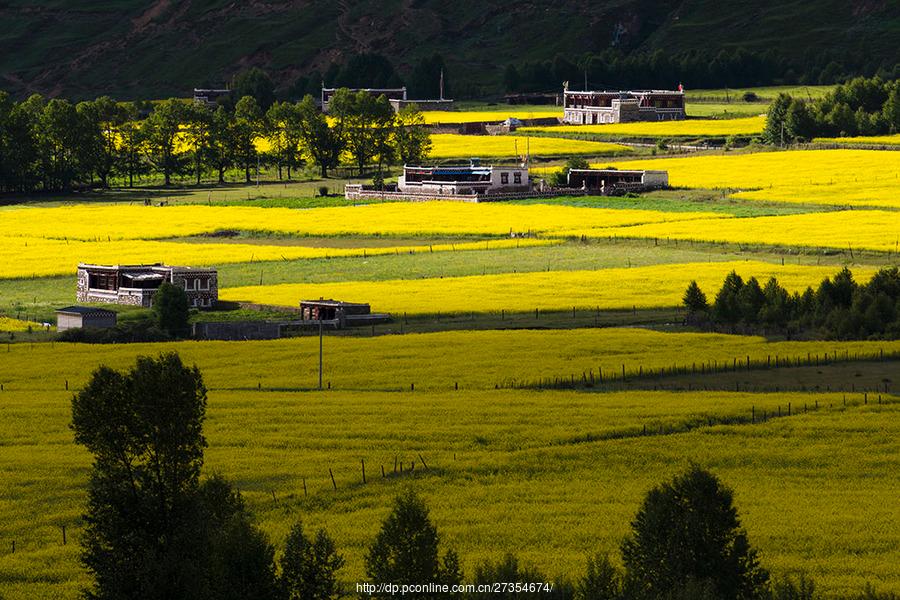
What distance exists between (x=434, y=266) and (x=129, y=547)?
6474 centimetres

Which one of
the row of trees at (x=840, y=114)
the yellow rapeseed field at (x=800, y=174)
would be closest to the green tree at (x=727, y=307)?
the yellow rapeseed field at (x=800, y=174)

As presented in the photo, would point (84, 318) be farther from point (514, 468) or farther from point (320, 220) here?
point (320, 220)

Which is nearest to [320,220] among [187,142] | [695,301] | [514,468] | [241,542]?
[695,301]

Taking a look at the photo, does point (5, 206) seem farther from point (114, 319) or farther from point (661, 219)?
point (114, 319)

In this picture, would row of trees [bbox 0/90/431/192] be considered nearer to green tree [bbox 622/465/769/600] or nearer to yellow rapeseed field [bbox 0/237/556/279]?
yellow rapeseed field [bbox 0/237/556/279]

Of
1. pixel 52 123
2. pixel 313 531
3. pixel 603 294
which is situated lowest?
pixel 313 531

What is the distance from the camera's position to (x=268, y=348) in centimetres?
A: 7962

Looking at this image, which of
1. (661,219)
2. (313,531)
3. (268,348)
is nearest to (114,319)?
(268,348)

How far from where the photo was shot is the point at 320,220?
134m

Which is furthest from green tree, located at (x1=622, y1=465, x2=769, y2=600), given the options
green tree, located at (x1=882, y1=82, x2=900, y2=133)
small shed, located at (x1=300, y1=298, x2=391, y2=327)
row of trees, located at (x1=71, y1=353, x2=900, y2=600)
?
green tree, located at (x1=882, y1=82, x2=900, y2=133)

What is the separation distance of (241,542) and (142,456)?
7038 mm

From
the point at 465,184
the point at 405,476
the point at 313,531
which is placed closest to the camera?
the point at 313,531

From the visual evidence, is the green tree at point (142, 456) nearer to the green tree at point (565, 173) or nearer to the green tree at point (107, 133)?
the green tree at point (565, 173)

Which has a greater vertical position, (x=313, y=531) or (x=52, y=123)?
(x=52, y=123)
